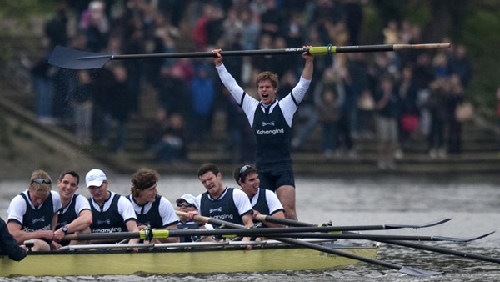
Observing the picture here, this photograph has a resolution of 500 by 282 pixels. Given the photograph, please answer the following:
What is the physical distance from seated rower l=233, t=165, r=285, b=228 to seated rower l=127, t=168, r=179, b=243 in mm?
1091

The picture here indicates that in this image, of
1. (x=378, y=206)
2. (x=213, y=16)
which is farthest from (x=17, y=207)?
(x=213, y=16)

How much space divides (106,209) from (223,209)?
155cm

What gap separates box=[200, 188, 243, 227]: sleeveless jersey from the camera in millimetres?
17500

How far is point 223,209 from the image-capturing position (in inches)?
691

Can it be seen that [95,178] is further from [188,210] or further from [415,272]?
[415,272]

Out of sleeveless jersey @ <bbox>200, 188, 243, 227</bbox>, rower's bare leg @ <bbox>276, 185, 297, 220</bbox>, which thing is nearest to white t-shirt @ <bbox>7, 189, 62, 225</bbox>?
sleeveless jersey @ <bbox>200, 188, 243, 227</bbox>

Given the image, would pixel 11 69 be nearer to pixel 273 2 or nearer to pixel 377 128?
pixel 273 2

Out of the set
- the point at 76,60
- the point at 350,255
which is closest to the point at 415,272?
the point at 350,255

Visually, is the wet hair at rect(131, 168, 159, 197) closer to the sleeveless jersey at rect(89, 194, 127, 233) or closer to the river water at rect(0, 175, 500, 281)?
the sleeveless jersey at rect(89, 194, 127, 233)

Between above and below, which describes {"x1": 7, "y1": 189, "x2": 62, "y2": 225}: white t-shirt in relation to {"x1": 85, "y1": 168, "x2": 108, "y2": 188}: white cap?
below

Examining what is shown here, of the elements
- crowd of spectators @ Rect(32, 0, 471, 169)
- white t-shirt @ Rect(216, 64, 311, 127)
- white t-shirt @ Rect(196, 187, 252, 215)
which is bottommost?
white t-shirt @ Rect(196, 187, 252, 215)

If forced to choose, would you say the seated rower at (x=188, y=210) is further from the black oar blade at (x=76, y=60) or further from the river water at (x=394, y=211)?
the black oar blade at (x=76, y=60)

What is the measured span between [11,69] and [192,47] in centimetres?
453

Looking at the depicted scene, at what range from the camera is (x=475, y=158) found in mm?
32625
